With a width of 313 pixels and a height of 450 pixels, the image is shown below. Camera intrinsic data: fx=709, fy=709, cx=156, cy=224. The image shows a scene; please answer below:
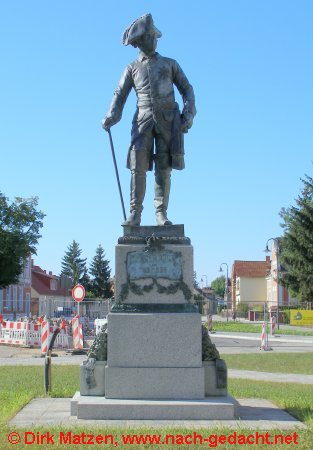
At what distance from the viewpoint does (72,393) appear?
10141 millimetres

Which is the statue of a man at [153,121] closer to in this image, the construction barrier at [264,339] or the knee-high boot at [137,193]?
the knee-high boot at [137,193]

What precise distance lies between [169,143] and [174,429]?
11.6ft

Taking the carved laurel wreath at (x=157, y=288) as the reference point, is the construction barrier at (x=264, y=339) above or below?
below

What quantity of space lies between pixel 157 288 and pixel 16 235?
51233mm

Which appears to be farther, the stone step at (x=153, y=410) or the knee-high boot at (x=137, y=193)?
the knee-high boot at (x=137, y=193)

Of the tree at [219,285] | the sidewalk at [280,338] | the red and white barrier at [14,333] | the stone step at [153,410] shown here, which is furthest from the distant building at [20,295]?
the tree at [219,285]

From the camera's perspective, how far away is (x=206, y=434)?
21.5ft

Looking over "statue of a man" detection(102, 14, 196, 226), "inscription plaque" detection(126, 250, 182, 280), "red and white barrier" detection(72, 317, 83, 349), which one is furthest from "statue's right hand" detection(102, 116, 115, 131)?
"red and white barrier" detection(72, 317, 83, 349)

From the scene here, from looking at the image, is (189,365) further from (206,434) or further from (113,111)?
(113,111)

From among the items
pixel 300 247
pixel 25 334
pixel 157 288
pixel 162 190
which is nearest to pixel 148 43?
pixel 162 190

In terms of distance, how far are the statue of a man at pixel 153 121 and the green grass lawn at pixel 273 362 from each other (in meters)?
9.69

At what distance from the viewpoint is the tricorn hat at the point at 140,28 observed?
8.69 meters

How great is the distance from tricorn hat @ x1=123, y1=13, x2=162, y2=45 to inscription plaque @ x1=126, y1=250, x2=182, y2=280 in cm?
268

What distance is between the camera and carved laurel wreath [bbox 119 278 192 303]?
8.11 metres
